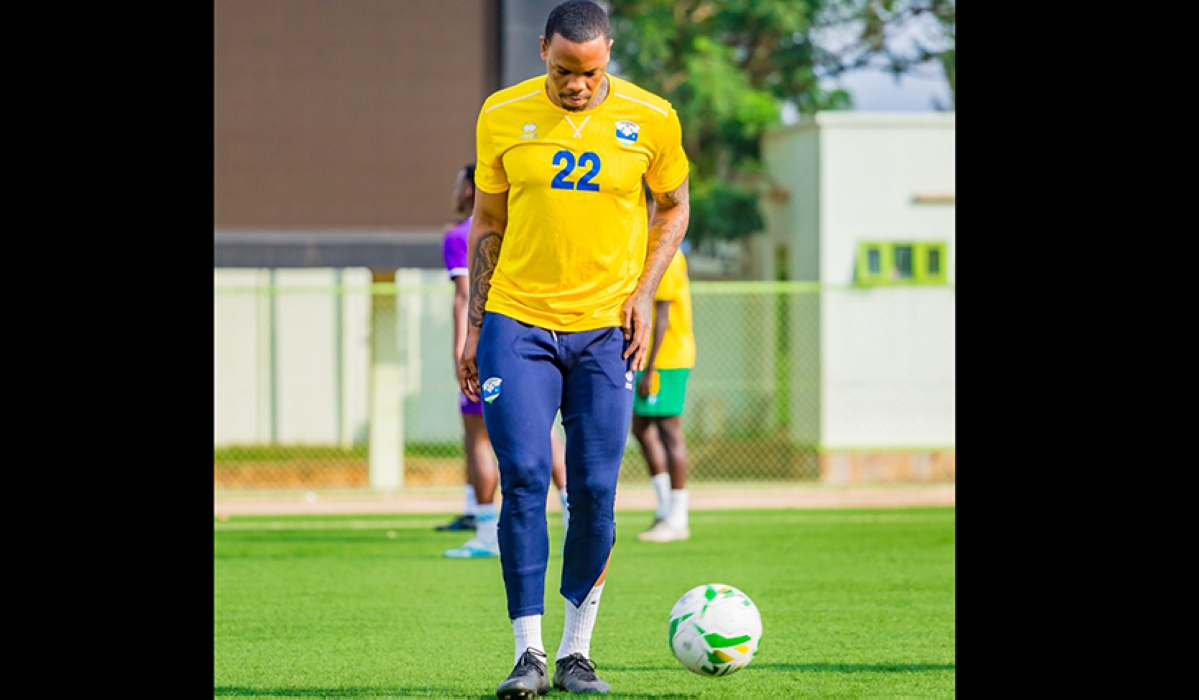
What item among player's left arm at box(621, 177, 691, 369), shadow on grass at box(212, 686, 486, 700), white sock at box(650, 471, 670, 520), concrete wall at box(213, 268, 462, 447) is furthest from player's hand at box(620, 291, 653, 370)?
concrete wall at box(213, 268, 462, 447)

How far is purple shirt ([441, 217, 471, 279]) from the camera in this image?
9328 millimetres

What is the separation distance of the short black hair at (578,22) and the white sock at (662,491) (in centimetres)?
625

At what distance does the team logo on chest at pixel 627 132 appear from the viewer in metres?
5.24

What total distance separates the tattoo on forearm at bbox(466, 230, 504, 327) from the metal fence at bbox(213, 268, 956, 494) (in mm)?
12440

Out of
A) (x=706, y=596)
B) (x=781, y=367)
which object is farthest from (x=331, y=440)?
(x=706, y=596)

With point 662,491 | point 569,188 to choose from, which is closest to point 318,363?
point 662,491

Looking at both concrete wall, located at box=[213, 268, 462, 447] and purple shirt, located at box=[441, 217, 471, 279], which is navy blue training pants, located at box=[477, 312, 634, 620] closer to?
purple shirt, located at box=[441, 217, 471, 279]

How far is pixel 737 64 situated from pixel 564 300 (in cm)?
2185

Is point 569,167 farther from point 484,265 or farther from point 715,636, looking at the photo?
point 715,636

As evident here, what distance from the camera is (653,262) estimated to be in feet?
18.0
